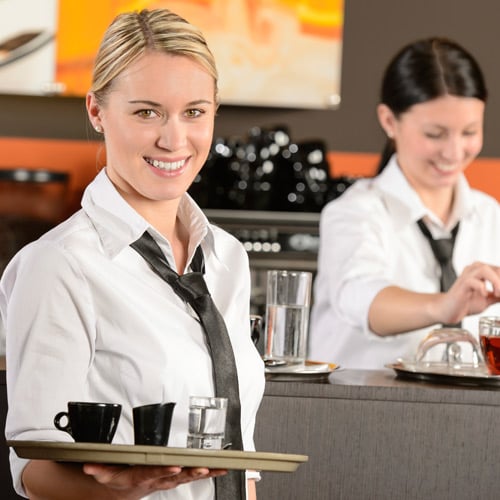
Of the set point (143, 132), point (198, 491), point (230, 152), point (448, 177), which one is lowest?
point (198, 491)

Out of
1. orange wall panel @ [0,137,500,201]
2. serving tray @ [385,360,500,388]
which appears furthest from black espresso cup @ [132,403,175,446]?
orange wall panel @ [0,137,500,201]

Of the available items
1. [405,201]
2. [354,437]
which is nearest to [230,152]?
[405,201]

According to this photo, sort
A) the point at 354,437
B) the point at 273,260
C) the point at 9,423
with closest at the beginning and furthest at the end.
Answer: the point at 9,423
the point at 354,437
the point at 273,260

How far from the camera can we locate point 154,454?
1.33 metres

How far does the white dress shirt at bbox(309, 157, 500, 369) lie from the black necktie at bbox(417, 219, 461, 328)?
2 centimetres

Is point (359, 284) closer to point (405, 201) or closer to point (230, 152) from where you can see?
point (405, 201)

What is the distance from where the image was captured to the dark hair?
292cm

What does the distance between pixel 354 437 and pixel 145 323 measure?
0.74 m

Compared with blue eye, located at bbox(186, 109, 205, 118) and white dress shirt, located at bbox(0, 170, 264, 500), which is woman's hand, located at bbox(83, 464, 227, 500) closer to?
white dress shirt, located at bbox(0, 170, 264, 500)

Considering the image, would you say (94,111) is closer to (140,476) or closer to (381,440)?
(140,476)

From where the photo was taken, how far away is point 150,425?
1389 millimetres

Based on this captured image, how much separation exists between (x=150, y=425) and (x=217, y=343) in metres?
0.30

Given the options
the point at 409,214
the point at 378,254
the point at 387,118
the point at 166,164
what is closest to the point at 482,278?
the point at 378,254

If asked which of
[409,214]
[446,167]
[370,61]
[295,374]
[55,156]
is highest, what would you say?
[370,61]
